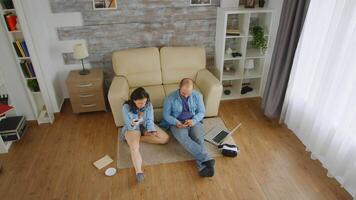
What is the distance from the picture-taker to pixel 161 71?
345 centimetres

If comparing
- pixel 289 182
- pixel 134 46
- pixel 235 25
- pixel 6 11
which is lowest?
pixel 289 182

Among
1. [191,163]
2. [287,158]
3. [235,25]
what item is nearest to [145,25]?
[235,25]

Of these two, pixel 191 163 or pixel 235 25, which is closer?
pixel 191 163

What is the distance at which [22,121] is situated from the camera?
3.03 metres

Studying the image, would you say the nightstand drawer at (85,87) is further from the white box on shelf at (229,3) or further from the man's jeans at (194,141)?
the white box on shelf at (229,3)

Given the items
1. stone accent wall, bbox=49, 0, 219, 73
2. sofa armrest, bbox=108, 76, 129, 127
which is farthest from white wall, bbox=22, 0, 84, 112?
sofa armrest, bbox=108, 76, 129, 127

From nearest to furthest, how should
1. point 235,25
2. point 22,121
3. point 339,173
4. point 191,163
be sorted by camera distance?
1. point 339,173
2. point 191,163
3. point 22,121
4. point 235,25

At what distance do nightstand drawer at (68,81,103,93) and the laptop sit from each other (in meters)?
1.53

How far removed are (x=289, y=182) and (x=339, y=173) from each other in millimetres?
466

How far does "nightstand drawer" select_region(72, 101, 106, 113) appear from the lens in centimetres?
336

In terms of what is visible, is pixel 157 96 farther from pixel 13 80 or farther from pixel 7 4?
pixel 7 4

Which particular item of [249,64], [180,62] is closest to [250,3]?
[249,64]

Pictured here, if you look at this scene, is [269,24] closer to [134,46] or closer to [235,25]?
[235,25]

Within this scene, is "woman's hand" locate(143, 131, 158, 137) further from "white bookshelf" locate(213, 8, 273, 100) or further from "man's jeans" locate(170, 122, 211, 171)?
"white bookshelf" locate(213, 8, 273, 100)
